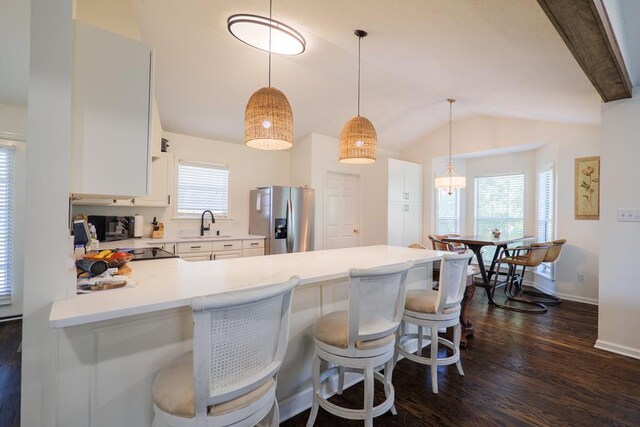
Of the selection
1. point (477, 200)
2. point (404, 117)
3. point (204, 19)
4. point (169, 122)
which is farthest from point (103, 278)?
point (477, 200)

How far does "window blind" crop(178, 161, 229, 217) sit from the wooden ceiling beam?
4.25m

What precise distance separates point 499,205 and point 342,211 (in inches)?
118

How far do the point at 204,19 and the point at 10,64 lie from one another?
1.71 meters

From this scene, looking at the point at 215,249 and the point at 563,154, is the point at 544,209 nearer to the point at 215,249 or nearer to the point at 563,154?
the point at 563,154

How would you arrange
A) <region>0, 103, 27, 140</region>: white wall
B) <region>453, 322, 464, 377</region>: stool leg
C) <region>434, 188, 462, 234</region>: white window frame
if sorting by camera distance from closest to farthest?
<region>453, 322, 464, 377</region>: stool leg
<region>0, 103, 27, 140</region>: white wall
<region>434, 188, 462, 234</region>: white window frame

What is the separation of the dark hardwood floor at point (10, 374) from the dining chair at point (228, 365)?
159cm

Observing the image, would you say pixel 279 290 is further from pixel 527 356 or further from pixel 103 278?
pixel 527 356

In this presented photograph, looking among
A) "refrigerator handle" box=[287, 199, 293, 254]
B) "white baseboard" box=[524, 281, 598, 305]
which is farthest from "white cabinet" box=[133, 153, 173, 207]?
"white baseboard" box=[524, 281, 598, 305]

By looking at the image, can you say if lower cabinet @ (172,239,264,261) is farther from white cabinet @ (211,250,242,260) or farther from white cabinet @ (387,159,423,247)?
white cabinet @ (387,159,423,247)

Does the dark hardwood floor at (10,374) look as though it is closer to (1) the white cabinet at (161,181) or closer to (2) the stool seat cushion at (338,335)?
(1) the white cabinet at (161,181)

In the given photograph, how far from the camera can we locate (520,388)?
2.11m

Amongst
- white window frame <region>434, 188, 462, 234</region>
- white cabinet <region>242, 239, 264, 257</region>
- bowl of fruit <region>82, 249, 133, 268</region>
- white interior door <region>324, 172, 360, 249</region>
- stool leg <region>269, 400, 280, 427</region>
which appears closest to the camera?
stool leg <region>269, 400, 280, 427</region>

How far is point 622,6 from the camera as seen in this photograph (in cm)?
180

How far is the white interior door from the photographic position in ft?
17.0
